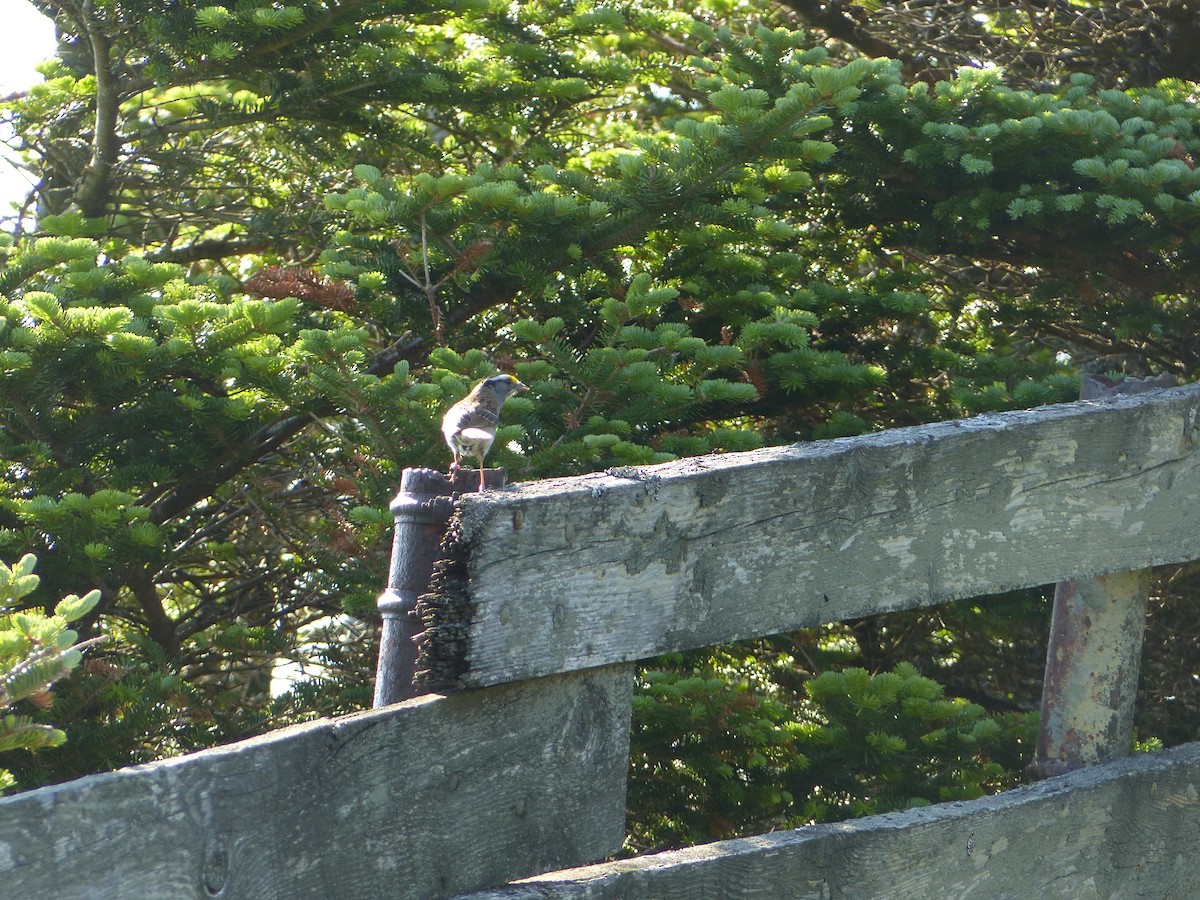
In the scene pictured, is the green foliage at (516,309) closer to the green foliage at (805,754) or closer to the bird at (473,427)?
the green foliage at (805,754)

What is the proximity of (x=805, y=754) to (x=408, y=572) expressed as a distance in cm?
272

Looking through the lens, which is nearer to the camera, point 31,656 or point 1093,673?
point 31,656

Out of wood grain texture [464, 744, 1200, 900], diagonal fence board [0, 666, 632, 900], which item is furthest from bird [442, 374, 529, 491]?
wood grain texture [464, 744, 1200, 900]

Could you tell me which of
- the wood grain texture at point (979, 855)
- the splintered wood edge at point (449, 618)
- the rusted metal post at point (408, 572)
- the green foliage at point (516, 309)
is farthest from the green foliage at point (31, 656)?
the green foliage at point (516, 309)

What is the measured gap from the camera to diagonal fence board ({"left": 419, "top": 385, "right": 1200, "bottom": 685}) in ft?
5.87

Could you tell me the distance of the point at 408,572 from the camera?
6.81ft

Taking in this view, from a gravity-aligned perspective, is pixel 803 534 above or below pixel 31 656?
above

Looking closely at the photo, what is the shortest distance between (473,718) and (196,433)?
3.20 m

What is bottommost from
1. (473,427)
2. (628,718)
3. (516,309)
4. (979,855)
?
(979,855)

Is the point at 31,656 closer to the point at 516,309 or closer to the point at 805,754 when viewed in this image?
the point at 805,754

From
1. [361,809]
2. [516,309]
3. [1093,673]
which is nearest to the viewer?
[361,809]

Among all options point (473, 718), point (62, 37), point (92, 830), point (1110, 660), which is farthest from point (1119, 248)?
point (62, 37)

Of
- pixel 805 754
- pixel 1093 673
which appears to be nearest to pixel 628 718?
pixel 1093 673

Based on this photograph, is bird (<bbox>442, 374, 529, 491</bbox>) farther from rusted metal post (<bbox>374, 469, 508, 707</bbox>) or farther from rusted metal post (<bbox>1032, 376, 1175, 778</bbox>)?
rusted metal post (<bbox>1032, 376, 1175, 778</bbox>)
